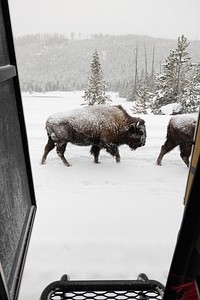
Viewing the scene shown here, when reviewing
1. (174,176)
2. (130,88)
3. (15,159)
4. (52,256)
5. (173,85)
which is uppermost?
(15,159)

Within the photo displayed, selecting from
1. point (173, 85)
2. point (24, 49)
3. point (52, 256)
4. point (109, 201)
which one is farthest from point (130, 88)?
point (52, 256)

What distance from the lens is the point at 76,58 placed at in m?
28.3

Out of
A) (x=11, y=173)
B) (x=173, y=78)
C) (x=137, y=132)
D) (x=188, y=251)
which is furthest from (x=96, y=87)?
(x=188, y=251)

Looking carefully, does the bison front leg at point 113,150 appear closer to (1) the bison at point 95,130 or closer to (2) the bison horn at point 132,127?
(1) the bison at point 95,130

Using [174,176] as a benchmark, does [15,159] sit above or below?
above

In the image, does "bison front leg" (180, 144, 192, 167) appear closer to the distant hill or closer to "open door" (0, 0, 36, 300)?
"open door" (0, 0, 36, 300)

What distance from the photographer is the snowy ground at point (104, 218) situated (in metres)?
2.01

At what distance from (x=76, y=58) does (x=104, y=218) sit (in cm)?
2720

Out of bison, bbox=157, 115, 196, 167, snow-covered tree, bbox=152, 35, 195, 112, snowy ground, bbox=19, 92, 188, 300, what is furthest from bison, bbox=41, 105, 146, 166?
snow-covered tree, bbox=152, 35, 195, 112

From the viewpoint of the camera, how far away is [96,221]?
2879 mm

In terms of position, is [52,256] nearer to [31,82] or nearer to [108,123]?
[108,123]

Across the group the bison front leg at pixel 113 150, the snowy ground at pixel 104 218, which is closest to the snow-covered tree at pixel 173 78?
the snowy ground at pixel 104 218

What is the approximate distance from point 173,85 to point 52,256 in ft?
46.3

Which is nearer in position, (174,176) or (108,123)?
(174,176)
